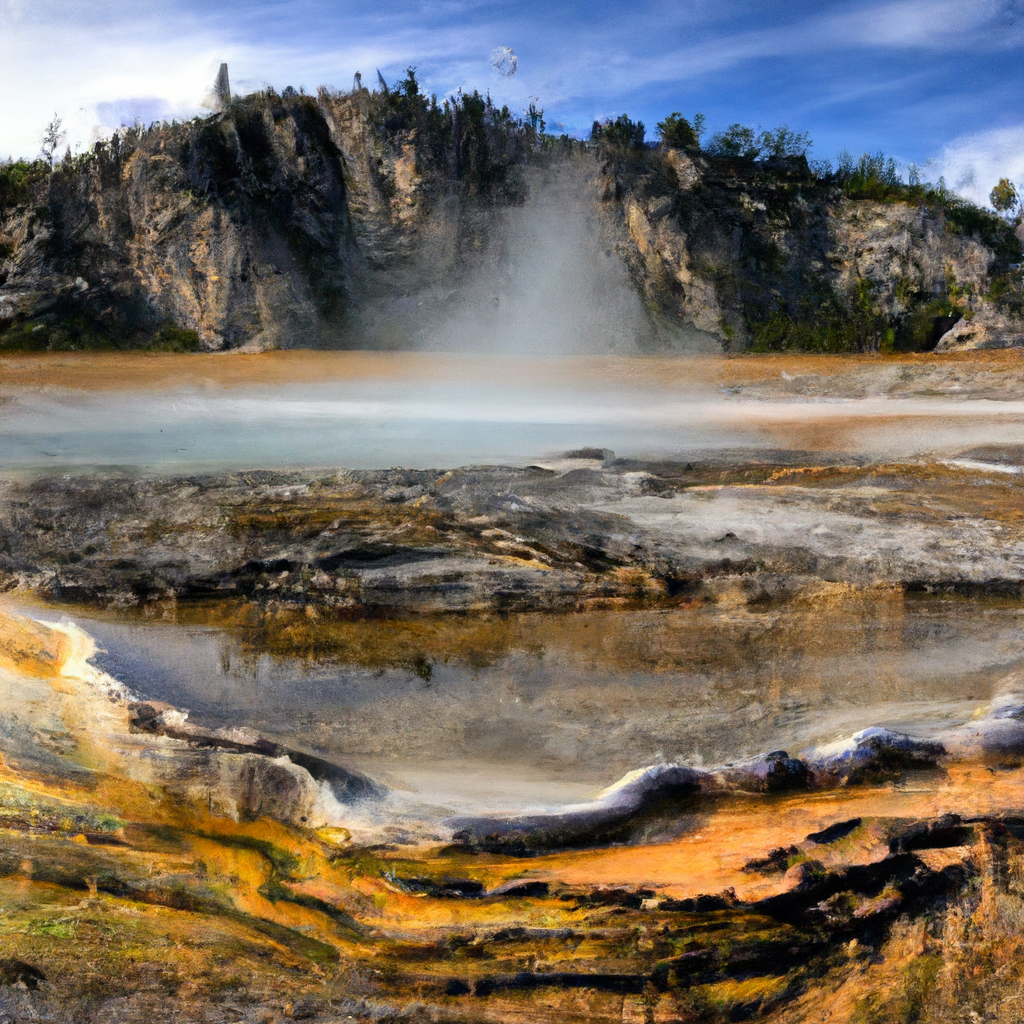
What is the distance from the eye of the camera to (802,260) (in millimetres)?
2193

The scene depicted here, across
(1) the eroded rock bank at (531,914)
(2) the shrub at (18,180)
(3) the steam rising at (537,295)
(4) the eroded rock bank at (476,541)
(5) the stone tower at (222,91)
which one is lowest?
(1) the eroded rock bank at (531,914)

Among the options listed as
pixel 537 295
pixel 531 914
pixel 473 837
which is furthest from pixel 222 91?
pixel 531 914

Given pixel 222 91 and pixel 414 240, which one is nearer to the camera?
pixel 222 91

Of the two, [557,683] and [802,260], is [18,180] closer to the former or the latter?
[557,683]

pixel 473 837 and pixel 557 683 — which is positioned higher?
pixel 557 683

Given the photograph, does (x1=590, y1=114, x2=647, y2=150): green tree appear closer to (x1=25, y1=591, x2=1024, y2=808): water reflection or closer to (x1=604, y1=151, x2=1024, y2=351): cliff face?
(x1=604, y1=151, x2=1024, y2=351): cliff face

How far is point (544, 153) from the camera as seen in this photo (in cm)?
201

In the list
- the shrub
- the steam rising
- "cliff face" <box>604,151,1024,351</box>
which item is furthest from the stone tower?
"cliff face" <box>604,151,1024,351</box>

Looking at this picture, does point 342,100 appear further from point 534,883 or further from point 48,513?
point 534,883

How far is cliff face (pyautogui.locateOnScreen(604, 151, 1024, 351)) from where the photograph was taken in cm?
208

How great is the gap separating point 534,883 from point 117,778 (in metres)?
0.65

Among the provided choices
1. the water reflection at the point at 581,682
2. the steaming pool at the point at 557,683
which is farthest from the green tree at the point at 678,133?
the water reflection at the point at 581,682

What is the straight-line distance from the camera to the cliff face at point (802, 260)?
2.08 m

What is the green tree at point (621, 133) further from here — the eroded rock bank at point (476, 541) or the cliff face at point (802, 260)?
the eroded rock bank at point (476, 541)
